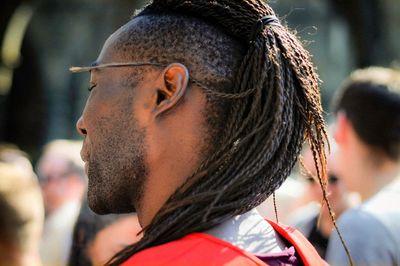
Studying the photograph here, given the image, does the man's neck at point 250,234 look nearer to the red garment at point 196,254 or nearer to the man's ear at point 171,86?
the red garment at point 196,254

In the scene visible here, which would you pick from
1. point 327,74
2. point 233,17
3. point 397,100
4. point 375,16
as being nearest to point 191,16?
point 233,17

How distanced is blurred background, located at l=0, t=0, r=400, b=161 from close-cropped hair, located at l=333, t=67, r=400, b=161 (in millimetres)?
10032

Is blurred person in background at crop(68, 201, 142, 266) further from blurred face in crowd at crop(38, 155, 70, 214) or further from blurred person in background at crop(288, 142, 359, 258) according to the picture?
blurred face in crowd at crop(38, 155, 70, 214)

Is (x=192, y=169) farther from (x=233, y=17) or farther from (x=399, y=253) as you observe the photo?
(x=399, y=253)

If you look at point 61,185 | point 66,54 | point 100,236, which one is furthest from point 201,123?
point 66,54

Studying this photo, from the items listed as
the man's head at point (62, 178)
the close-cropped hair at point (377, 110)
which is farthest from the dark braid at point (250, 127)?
the man's head at point (62, 178)

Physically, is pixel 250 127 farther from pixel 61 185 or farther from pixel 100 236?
pixel 61 185

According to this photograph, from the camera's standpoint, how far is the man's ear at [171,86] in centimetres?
223

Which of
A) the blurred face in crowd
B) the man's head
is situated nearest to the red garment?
the man's head

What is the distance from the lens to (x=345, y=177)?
4387mm

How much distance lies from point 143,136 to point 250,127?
0.28m

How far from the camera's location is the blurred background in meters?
14.8

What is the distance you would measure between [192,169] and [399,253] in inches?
68.1

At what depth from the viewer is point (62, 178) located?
22.9ft
